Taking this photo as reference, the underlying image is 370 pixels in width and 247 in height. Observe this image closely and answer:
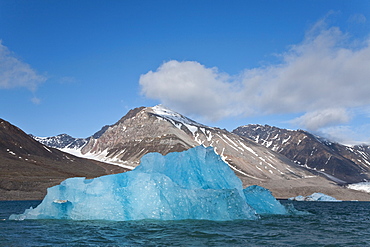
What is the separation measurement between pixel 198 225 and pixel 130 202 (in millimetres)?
6116

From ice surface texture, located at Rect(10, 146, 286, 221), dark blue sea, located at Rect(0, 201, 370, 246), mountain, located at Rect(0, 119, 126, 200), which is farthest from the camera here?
mountain, located at Rect(0, 119, 126, 200)

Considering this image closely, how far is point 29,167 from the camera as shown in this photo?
4998 inches

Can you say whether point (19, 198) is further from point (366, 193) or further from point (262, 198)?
point (366, 193)

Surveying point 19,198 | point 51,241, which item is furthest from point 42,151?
point 51,241

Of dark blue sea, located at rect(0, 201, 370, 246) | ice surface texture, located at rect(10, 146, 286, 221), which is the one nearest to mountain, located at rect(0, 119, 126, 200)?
ice surface texture, located at rect(10, 146, 286, 221)

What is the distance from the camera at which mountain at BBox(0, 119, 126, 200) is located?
97.3 metres

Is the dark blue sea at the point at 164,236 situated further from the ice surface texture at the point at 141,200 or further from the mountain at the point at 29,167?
the mountain at the point at 29,167

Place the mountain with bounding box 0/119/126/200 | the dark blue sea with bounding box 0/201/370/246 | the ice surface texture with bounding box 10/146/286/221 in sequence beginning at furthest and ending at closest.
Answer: the mountain with bounding box 0/119/126/200 → the ice surface texture with bounding box 10/146/286/221 → the dark blue sea with bounding box 0/201/370/246

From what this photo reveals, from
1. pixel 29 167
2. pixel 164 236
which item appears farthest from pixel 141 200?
pixel 29 167

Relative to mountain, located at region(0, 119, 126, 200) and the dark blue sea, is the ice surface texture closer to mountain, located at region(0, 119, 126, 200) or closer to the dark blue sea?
the dark blue sea

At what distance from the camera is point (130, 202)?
27.8m

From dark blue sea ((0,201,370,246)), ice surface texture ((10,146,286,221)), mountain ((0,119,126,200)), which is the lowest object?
dark blue sea ((0,201,370,246))

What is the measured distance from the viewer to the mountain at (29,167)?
97.3 m

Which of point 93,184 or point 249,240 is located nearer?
point 249,240
